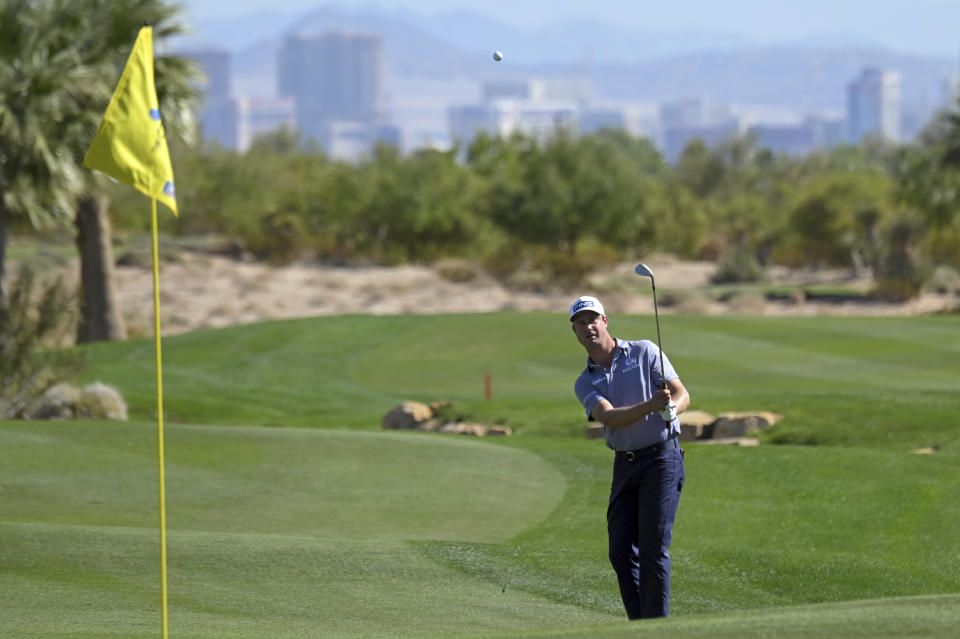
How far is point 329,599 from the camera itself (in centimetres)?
926

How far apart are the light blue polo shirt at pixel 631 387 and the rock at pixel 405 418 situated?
12.2 meters

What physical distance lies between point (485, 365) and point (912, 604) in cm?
1972

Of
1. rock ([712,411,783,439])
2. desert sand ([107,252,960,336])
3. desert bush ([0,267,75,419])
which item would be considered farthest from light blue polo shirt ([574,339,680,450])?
desert sand ([107,252,960,336])

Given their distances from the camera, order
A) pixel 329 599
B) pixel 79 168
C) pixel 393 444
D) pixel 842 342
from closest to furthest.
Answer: pixel 329 599
pixel 393 444
pixel 79 168
pixel 842 342

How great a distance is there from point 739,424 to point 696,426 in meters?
0.53

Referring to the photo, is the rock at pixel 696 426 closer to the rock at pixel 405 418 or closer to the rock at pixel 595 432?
the rock at pixel 595 432

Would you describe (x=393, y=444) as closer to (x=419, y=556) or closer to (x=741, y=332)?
(x=419, y=556)

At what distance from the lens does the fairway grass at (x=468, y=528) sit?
28.0 ft

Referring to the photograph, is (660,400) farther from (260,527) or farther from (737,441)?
(737,441)

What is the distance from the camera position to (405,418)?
20203 mm

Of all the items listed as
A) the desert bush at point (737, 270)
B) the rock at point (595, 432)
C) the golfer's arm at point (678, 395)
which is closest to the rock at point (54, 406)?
the rock at point (595, 432)

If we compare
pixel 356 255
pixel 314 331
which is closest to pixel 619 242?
pixel 356 255

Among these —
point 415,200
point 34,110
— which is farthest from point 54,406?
point 415,200

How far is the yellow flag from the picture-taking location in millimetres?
8234
